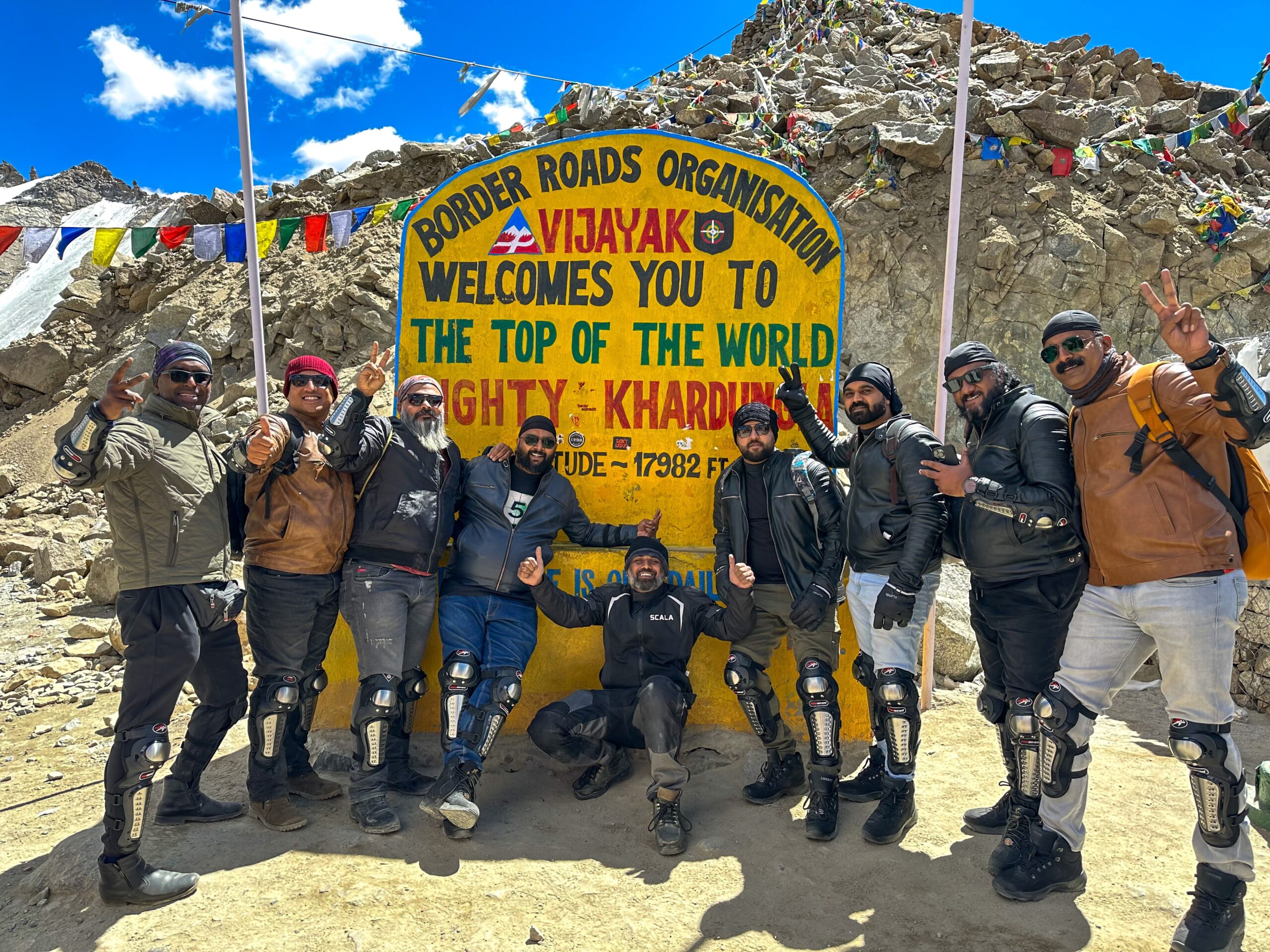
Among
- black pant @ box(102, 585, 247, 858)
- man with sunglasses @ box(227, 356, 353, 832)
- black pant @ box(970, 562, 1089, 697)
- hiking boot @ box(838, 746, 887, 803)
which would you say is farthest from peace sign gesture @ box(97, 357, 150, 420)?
hiking boot @ box(838, 746, 887, 803)

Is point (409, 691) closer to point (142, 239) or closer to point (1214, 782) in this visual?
point (1214, 782)

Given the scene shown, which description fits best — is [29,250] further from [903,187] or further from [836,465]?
[903,187]

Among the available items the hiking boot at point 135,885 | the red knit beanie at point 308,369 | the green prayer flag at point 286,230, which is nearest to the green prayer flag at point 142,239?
the green prayer flag at point 286,230

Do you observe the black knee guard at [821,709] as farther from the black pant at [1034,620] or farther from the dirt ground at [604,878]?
the black pant at [1034,620]

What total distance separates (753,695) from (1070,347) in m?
2.70

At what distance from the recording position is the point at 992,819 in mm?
4594

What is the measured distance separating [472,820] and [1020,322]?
15.6 metres

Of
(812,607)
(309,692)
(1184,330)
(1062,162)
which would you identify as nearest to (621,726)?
(812,607)

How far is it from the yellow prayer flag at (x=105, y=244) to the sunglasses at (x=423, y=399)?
6.64 meters

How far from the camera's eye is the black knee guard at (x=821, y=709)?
15.4ft

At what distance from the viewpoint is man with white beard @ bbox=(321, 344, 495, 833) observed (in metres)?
4.69

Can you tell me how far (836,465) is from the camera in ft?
17.9

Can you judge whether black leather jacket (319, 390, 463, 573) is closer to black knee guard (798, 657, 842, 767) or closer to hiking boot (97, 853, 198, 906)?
hiking boot (97, 853, 198, 906)

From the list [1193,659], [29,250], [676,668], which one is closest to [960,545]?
[1193,659]
